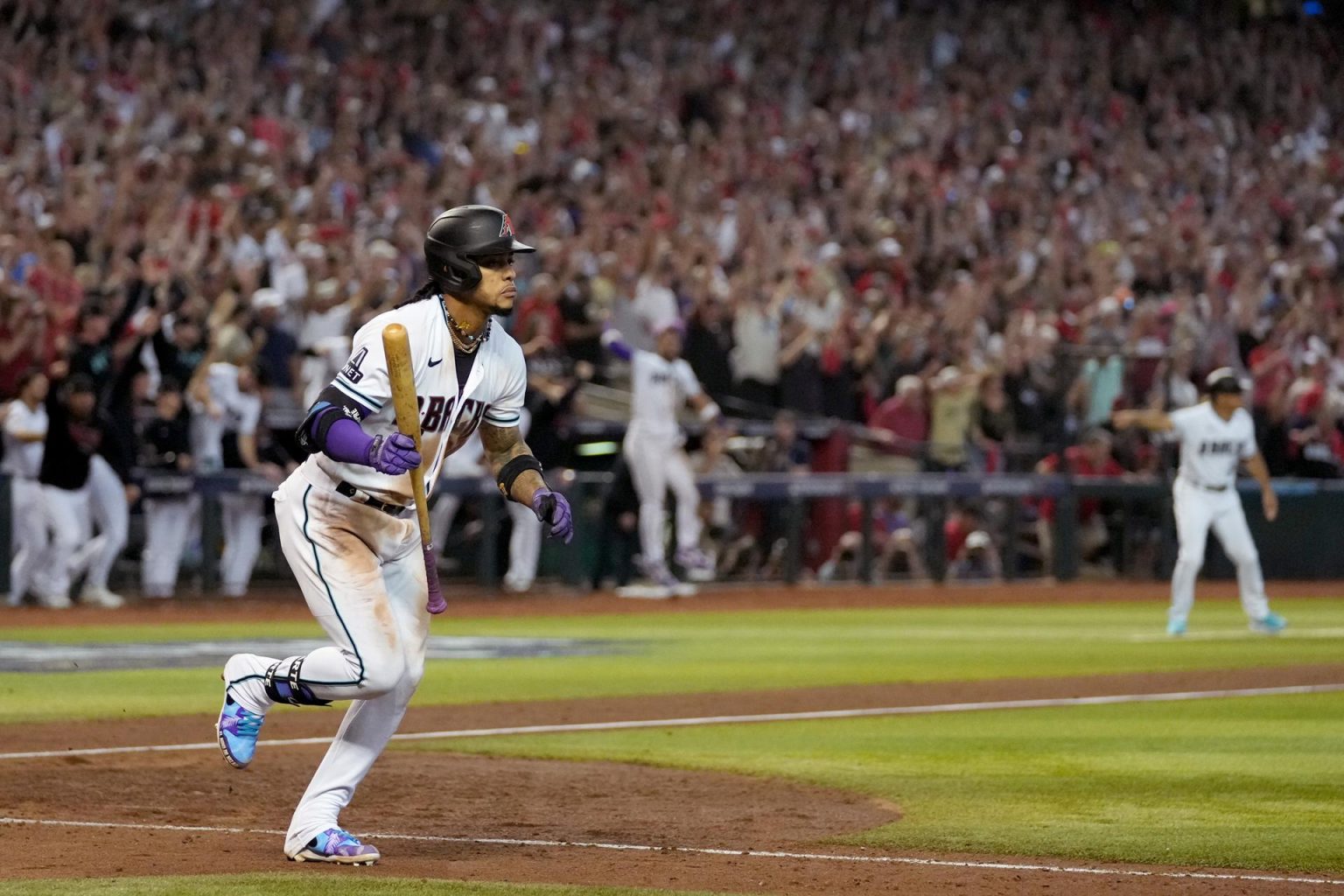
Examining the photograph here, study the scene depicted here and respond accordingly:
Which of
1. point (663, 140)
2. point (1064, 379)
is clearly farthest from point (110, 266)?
point (1064, 379)

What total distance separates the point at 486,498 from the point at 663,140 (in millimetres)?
6866

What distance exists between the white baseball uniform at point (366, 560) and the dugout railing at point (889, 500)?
12279 mm

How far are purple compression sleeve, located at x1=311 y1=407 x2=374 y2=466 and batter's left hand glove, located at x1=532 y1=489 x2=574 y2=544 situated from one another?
27.8 inches

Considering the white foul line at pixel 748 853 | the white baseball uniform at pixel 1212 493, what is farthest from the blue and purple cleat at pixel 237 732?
the white baseball uniform at pixel 1212 493

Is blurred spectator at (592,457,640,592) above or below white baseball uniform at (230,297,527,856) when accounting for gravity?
below

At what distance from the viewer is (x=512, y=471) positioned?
7.02 m

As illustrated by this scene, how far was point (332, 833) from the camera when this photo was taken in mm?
6520

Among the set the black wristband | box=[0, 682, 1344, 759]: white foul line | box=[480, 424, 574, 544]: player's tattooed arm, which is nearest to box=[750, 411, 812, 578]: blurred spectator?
box=[0, 682, 1344, 759]: white foul line

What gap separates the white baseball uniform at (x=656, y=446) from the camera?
1981cm

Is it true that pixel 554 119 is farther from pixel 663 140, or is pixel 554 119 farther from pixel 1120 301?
pixel 1120 301

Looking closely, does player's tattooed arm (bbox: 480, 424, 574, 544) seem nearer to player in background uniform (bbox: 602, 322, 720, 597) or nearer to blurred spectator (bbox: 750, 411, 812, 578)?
player in background uniform (bbox: 602, 322, 720, 597)

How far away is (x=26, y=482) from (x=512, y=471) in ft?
39.9

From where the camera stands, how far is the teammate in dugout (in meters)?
6.48

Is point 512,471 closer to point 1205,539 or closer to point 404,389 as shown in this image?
point 404,389
